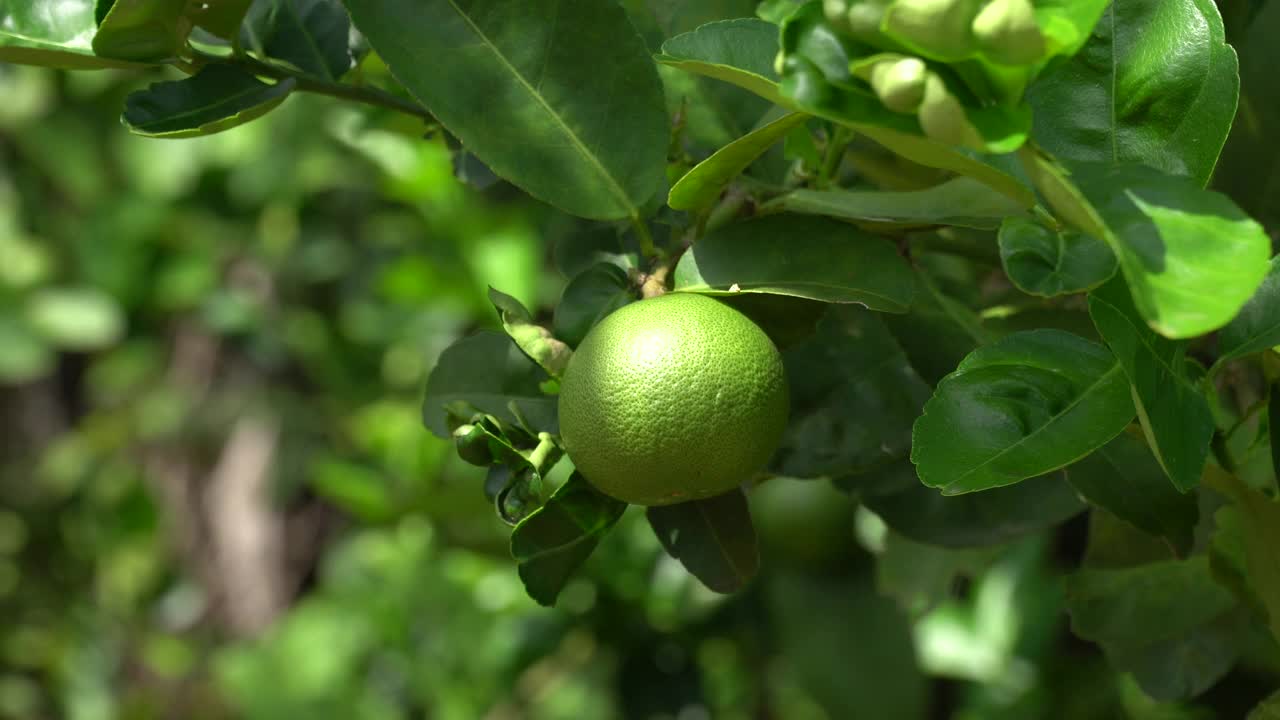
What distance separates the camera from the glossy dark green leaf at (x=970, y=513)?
850mm

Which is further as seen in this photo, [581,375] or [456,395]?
[456,395]

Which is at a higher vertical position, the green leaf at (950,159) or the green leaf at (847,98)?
the green leaf at (847,98)

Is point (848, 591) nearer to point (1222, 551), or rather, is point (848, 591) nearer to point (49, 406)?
point (1222, 551)

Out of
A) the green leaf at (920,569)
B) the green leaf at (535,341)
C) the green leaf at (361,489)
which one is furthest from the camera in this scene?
the green leaf at (361,489)

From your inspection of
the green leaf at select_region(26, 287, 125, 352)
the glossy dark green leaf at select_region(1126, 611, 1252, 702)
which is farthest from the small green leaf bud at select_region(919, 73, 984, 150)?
the green leaf at select_region(26, 287, 125, 352)

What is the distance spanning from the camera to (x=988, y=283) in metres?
1.06

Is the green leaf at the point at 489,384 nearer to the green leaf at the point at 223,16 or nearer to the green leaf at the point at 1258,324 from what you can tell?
the green leaf at the point at 223,16

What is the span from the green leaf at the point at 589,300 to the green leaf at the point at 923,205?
0.33 ft

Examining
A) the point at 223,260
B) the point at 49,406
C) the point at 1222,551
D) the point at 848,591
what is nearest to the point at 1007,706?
the point at 848,591

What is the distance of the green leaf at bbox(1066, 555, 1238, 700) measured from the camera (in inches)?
31.9

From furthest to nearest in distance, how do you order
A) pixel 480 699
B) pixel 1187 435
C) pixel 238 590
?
1. pixel 238 590
2. pixel 480 699
3. pixel 1187 435

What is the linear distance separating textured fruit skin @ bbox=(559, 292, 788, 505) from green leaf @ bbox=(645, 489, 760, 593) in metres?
0.07

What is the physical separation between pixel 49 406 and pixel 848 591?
2208 millimetres

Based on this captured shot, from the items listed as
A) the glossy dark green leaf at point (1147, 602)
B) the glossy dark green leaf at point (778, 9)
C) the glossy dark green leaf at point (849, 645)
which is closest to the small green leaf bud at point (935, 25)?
the glossy dark green leaf at point (778, 9)
